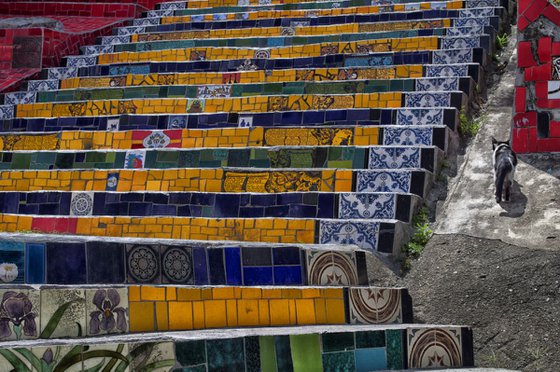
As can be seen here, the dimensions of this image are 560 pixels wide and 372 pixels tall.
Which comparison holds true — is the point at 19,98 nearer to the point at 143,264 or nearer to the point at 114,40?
the point at 114,40

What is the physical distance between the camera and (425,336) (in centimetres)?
561

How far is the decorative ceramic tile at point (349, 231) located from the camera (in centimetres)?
788

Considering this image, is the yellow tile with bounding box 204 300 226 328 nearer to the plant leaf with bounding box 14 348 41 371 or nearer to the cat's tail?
the plant leaf with bounding box 14 348 41 371

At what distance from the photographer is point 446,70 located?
10.6 metres

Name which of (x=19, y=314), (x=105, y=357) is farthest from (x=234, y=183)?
(x=105, y=357)

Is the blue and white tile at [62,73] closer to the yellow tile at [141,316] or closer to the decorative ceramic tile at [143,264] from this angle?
the decorative ceramic tile at [143,264]

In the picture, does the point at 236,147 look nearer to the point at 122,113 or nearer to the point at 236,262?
the point at 122,113

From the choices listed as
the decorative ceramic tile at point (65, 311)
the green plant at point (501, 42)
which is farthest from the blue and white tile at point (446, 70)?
the decorative ceramic tile at point (65, 311)

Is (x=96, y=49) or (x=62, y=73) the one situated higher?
(x=96, y=49)

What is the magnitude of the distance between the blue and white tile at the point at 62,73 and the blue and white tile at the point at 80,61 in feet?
0.44

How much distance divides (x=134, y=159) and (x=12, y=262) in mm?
4156

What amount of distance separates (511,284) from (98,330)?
3035 mm

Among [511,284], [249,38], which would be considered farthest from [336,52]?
[511,284]

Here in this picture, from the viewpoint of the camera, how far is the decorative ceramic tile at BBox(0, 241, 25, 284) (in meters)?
5.59
